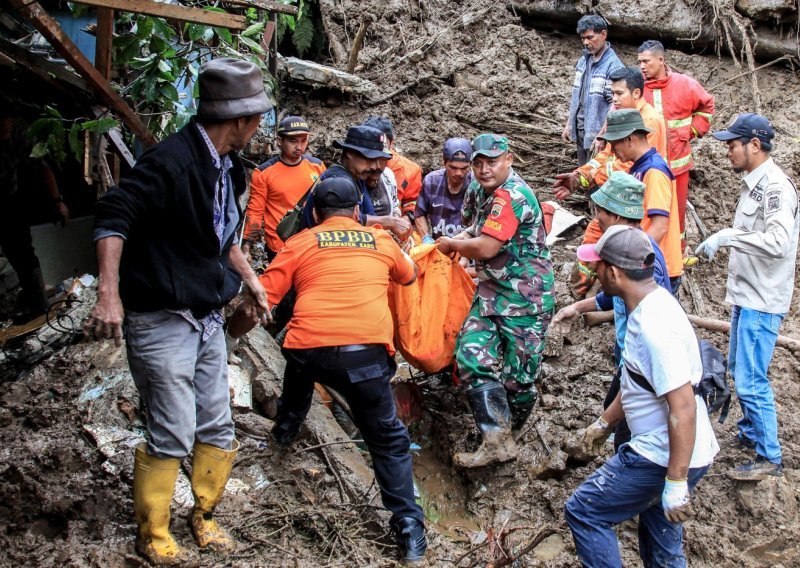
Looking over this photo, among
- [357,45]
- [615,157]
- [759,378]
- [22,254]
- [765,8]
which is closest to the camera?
[759,378]

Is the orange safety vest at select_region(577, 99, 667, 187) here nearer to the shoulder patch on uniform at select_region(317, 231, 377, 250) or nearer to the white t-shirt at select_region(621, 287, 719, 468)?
the shoulder patch on uniform at select_region(317, 231, 377, 250)

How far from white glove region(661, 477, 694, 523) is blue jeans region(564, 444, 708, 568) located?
153 millimetres

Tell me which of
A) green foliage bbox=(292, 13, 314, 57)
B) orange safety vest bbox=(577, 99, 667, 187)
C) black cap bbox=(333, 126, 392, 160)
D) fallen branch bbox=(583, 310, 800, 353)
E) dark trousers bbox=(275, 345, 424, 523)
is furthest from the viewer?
green foliage bbox=(292, 13, 314, 57)

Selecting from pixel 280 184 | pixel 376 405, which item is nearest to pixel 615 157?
pixel 280 184

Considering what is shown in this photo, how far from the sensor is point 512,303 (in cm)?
497

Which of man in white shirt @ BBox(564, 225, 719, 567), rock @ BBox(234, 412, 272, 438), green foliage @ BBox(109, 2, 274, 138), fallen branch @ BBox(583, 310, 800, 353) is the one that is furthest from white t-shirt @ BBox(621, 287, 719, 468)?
green foliage @ BBox(109, 2, 274, 138)

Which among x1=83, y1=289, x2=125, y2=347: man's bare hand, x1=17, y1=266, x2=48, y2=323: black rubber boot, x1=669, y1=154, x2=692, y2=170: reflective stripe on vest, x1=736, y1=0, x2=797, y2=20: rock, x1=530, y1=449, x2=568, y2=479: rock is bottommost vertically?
x1=17, y1=266, x2=48, y2=323: black rubber boot

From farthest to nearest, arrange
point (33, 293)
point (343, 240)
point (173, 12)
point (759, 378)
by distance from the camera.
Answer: point (33, 293) < point (759, 378) < point (343, 240) < point (173, 12)

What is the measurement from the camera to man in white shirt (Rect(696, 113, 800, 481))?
188 inches

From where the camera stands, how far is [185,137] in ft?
10.6

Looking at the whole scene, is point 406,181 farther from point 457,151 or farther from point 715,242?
point 715,242

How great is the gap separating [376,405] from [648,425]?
143cm

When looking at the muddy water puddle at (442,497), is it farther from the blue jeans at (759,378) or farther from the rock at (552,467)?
the blue jeans at (759,378)

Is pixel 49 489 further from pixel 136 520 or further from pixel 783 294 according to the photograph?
pixel 783 294
